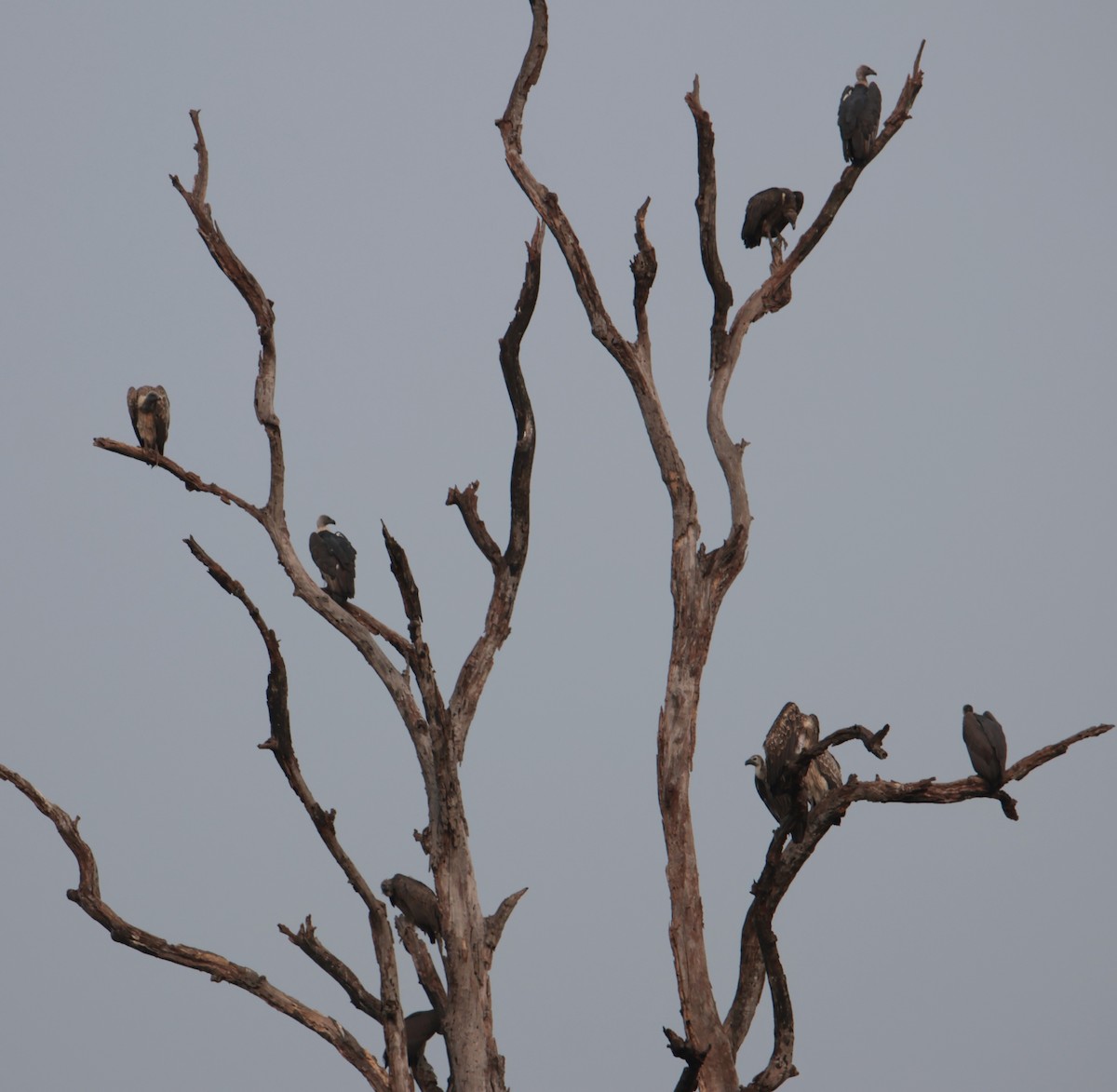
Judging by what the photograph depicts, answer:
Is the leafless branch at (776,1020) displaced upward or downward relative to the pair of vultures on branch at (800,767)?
downward

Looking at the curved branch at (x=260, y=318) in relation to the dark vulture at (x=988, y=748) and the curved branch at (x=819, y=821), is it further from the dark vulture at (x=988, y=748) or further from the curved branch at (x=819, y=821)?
the dark vulture at (x=988, y=748)

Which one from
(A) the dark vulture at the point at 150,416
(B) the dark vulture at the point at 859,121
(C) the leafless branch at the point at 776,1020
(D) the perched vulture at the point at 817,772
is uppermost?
(B) the dark vulture at the point at 859,121

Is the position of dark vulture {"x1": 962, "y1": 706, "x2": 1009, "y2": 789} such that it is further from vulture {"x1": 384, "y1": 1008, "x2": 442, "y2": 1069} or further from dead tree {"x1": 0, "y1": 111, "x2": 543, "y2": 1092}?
vulture {"x1": 384, "y1": 1008, "x2": 442, "y2": 1069}

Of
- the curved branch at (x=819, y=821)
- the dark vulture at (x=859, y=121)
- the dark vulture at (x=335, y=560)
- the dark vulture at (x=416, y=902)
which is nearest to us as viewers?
the curved branch at (x=819, y=821)

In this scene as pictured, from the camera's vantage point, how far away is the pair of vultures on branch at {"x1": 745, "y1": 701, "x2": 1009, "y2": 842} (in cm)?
813

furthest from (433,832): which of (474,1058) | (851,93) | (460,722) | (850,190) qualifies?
(851,93)

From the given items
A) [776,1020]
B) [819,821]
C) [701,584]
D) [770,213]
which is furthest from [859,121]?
[776,1020]

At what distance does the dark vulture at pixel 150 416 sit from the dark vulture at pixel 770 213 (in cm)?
470

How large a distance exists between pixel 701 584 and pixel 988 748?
2473 mm

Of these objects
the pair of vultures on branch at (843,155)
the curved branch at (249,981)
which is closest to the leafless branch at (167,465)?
the curved branch at (249,981)

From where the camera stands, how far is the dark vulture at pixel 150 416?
37.8ft

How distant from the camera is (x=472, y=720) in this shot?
9562 millimetres

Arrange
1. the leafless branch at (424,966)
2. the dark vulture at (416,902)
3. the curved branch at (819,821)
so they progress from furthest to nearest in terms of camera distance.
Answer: the dark vulture at (416,902) < the leafless branch at (424,966) < the curved branch at (819,821)

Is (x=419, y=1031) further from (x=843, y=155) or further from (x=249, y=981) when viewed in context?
(x=843, y=155)
